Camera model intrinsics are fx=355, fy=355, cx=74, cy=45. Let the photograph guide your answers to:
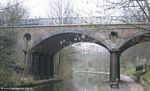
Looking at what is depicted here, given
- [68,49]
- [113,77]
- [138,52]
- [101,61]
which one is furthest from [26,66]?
[101,61]

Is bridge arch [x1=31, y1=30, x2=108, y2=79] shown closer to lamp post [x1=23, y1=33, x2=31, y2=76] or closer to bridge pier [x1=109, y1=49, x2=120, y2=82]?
lamp post [x1=23, y1=33, x2=31, y2=76]

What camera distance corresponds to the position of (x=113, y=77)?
1415 inches

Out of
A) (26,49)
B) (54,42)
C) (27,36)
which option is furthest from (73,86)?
(27,36)

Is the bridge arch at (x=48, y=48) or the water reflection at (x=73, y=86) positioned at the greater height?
the bridge arch at (x=48, y=48)

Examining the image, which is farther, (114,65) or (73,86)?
(73,86)

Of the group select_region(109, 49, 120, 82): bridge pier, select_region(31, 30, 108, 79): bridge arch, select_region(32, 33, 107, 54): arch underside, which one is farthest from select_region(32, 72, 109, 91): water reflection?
select_region(32, 33, 107, 54): arch underside

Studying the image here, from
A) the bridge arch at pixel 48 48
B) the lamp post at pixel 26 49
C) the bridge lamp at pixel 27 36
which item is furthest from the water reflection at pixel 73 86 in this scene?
the bridge lamp at pixel 27 36

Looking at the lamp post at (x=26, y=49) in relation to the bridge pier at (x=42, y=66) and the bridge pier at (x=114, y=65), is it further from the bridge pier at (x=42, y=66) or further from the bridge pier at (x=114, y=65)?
the bridge pier at (x=114, y=65)

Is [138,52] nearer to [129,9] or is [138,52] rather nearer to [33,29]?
[33,29]

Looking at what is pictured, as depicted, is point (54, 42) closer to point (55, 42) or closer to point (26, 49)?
point (55, 42)

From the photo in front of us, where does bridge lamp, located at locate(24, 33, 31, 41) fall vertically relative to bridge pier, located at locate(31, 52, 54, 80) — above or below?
above

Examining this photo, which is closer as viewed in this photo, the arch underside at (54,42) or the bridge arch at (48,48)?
the bridge arch at (48,48)

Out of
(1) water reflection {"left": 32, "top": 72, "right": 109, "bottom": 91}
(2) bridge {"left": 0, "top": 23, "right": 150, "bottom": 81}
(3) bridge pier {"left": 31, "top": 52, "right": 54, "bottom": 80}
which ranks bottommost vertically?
(1) water reflection {"left": 32, "top": 72, "right": 109, "bottom": 91}

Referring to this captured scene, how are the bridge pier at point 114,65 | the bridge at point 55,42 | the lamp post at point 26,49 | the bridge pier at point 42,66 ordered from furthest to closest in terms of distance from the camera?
the bridge pier at point 42,66, the lamp post at point 26,49, the bridge pier at point 114,65, the bridge at point 55,42
